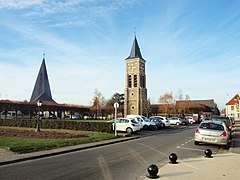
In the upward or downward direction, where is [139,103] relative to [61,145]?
upward

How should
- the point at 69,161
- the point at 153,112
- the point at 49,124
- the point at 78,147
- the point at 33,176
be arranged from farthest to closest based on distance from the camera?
the point at 153,112, the point at 49,124, the point at 78,147, the point at 69,161, the point at 33,176

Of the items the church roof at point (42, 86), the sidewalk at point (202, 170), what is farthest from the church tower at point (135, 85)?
Answer: the sidewalk at point (202, 170)

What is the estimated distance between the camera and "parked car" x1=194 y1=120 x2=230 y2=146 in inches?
547

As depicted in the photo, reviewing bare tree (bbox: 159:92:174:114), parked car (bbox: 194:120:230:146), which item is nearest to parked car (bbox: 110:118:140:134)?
parked car (bbox: 194:120:230:146)

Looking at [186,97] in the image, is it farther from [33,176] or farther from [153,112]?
[33,176]

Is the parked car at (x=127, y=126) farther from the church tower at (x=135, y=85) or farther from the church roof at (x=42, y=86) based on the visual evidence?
the church roof at (x=42, y=86)

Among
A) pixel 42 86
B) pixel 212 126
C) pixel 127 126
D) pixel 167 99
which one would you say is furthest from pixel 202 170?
pixel 42 86

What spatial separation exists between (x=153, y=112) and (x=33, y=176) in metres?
70.8

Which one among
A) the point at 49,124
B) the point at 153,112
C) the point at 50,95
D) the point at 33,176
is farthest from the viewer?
the point at 50,95

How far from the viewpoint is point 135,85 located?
79062 mm

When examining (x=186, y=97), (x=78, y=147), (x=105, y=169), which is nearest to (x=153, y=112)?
(x=186, y=97)

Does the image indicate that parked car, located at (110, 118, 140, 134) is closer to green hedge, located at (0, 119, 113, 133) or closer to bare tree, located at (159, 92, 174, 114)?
green hedge, located at (0, 119, 113, 133)

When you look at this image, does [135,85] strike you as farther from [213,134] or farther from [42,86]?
[213,134]

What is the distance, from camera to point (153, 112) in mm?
76875
